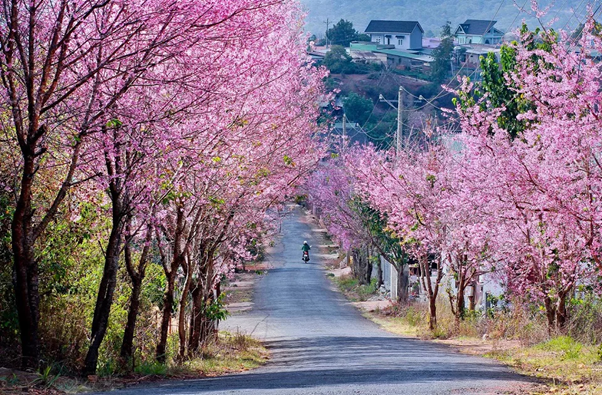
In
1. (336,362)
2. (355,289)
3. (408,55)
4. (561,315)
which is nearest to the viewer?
(336,362)

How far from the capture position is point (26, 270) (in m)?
11.5

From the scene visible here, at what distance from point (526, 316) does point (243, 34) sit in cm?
1357

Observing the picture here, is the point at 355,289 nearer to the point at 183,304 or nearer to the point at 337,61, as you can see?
the point at 183,304

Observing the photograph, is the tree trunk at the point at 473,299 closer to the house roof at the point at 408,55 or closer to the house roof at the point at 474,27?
the house roof at the point at 408,55

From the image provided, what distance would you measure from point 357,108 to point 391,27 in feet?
162

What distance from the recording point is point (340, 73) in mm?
100625

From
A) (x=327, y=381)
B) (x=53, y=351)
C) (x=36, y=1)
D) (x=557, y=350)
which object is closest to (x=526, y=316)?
(x=557, y=350)

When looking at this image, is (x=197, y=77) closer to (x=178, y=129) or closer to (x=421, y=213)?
(x=178, y=129)

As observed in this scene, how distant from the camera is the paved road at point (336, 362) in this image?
12023mm

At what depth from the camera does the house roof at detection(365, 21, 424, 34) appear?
131 metres

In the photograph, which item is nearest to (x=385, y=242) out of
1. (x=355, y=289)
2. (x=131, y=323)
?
(x=355, y=289)

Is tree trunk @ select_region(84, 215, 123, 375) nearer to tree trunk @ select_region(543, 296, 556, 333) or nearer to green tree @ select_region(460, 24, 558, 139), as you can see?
tree trunk @ select_region(543, 296, 556, 333)

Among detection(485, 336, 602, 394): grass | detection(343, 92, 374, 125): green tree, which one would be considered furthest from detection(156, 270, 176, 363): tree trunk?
detection(343, 92, 374, 125): green tree

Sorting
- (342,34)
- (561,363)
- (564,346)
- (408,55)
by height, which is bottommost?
(561,363)
